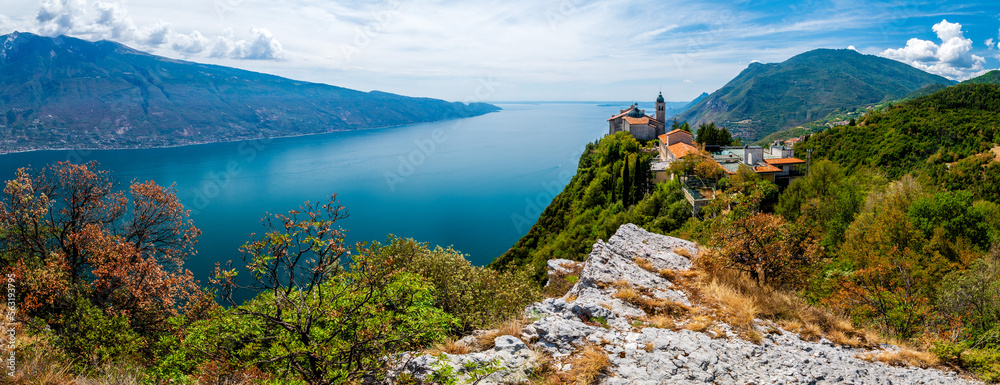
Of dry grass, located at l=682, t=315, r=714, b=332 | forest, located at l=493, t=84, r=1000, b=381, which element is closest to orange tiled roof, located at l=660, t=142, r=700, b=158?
forest, located at l=493, t=84, r=1000, b=381

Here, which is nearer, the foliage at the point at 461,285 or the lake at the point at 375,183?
the foliage at the point at 461,285

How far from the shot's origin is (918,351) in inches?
317

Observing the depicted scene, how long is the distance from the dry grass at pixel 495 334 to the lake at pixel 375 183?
208 feet

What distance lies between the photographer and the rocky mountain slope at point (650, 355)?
732 centimetres

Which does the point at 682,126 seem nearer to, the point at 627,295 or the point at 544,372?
the point at 627,295

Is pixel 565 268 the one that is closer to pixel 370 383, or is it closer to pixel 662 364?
pixel 662 364

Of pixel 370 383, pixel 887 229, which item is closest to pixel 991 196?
pixel 887 229

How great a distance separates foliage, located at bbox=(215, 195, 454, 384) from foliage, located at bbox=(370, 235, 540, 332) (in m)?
5.92

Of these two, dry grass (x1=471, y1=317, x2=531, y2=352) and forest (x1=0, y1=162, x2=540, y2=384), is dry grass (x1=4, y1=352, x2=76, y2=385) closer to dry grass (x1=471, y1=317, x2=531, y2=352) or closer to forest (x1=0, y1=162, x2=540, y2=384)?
forest (x1=0, y1=162, x2=540, y2=384)

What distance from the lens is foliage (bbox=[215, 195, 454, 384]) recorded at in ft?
21.0

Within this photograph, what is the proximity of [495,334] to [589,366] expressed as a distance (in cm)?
214

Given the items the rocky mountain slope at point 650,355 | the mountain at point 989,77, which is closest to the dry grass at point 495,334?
the rocky mountain slope at point 650,355

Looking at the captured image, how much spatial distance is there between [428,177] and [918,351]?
11978 cm

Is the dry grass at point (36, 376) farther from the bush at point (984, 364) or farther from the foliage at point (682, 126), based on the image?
the foliage at point (682, 126)
